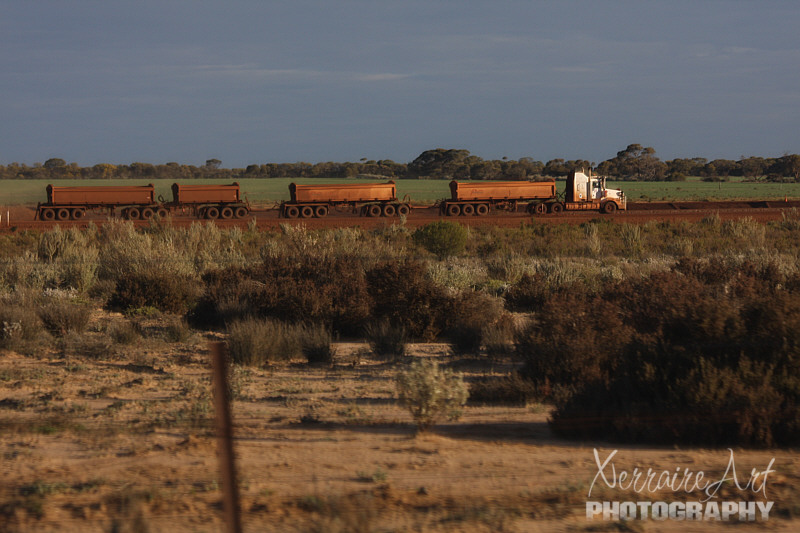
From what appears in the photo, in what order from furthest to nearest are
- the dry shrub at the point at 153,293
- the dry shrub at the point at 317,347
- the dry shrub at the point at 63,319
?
1. the dry shrub at the point at 153,293
2. the dry shrub at the point at 63,319
3. the dry shrub at the point at 317,347

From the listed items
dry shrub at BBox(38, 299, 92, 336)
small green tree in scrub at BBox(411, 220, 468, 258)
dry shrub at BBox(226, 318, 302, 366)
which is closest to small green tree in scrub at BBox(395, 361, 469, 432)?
dry shrub at BBox(226, 318, 302, 366)

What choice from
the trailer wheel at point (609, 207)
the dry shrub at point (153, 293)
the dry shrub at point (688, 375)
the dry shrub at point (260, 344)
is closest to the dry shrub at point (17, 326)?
the dry shrub at point (153, 293)

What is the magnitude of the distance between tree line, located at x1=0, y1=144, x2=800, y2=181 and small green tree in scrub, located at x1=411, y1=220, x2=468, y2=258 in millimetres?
84702

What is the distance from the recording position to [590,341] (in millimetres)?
8797

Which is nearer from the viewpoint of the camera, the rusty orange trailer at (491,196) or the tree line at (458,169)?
the rusty orange trailer at (491,196)

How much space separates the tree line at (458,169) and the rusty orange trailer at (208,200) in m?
70.1

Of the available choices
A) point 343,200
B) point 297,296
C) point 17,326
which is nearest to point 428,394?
point 297,296

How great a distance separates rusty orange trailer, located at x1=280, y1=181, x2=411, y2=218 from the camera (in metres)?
42.0

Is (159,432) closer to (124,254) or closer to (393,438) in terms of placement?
(393,438)

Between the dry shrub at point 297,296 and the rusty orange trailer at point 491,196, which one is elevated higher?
the rusty orange trailer at point 491,196

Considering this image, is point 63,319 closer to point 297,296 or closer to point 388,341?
point 297,296

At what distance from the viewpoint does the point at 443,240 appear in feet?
79.8

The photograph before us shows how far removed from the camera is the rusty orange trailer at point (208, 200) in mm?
41438

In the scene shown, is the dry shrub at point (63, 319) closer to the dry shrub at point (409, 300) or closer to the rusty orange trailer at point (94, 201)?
the dry shrub at point (409, 300)
